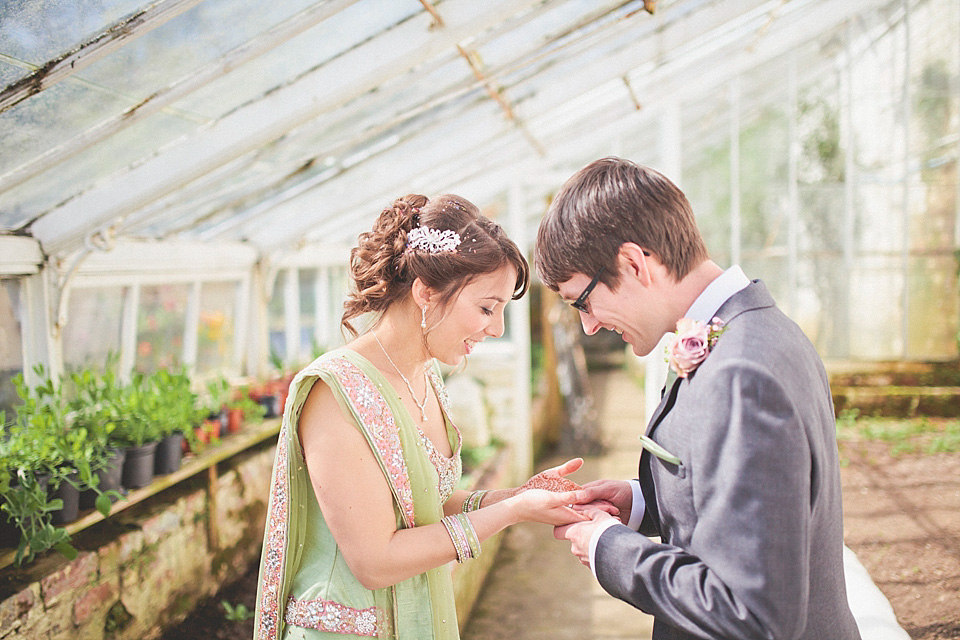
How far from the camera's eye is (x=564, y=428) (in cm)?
720

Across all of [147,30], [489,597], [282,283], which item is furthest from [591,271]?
[282,283]

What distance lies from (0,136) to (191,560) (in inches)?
75.3

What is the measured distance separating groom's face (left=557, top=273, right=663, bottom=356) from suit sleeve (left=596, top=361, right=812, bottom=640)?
0.24 m

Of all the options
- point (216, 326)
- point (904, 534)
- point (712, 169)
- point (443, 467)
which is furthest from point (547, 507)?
point (712, 169)

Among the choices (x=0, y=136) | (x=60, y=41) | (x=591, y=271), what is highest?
(x=60, y=41)

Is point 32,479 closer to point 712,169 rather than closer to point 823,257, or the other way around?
point 712,169

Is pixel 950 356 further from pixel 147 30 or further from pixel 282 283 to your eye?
pixel 147 30

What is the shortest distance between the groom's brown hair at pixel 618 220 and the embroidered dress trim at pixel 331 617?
84 centimetres

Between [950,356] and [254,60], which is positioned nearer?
[254,60]

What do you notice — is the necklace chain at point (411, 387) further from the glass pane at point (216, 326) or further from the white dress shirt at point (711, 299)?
the glass pane at point (216, 326)

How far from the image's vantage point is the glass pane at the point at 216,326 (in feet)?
12.4

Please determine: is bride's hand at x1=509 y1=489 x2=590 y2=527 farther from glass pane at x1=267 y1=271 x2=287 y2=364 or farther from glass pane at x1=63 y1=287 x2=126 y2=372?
glass pane at x1=267 y1=271 x2=287 y2=364

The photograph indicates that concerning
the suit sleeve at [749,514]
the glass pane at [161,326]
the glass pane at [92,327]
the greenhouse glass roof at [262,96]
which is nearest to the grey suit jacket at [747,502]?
the suit sleeve at [749,514]

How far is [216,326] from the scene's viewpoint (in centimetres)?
390
